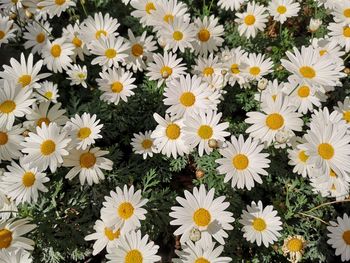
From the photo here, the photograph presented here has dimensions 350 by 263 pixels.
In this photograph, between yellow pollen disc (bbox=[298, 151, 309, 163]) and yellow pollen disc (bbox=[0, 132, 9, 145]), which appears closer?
yellow pollen disc (bbox=[0, 132, 9, 145])

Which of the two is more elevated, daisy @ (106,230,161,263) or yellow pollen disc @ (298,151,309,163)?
yellow pollen disc @ (298,151,309,163)

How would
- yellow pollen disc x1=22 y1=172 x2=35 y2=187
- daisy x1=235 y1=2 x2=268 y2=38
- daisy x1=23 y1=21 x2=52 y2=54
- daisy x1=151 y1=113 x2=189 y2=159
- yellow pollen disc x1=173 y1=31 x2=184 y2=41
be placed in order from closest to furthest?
1. yellow pollen disc x1=22 y1=172 x2=35 y2=187
2. daisy x1=151 y1=113 x2=189 y2=159
3. yellow pollen disc x1=173 y1=31 x2=184 y2=41
4. daisy x1=23 y1=21 x2=52 y2=54
5. daisy x1=235 y1=2 x2=268 y2=38

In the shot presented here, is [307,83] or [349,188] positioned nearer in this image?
[307,83]

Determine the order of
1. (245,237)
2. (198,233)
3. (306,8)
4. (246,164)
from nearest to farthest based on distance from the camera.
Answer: (198,233) → (246,164) → (245,237) → (306,8)

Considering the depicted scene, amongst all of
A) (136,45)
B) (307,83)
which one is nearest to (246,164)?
(307,83)

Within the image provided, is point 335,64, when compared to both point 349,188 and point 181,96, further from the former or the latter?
point 181,96

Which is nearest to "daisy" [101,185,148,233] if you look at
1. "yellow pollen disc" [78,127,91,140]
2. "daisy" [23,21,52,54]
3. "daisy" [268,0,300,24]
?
"yellow pollen disc" [78,127,91,140]

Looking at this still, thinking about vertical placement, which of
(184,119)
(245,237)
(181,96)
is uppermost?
(181,96)

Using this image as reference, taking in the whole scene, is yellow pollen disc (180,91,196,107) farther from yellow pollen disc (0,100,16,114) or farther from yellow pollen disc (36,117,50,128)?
yellow pollen disc (0,100,16,114)
